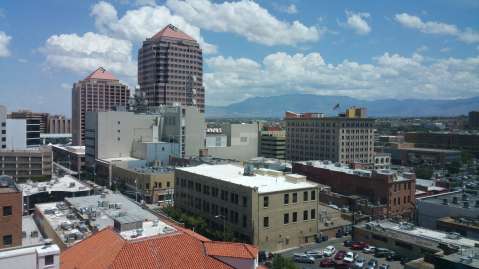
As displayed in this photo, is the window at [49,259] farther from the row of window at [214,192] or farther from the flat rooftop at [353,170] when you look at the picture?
the flat rooftop at [353,170]

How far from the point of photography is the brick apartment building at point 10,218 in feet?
120

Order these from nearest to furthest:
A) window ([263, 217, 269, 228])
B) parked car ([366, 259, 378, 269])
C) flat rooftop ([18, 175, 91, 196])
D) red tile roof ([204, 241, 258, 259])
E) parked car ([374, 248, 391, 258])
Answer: red tile roof ([204, 241, 258, 259]) → parked car ([366, 259, 378, 269]) → parked car ([374, 248, 391, 258]) → window ([263, 217, 269, 228]) → flat rooftop ([18, 175, 91, 196])

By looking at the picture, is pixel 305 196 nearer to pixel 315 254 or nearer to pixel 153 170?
pixel 315 254

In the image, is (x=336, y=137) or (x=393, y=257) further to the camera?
(x=336, y=137)

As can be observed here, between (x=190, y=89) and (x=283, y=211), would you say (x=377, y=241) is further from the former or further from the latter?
(x=190, y=89)

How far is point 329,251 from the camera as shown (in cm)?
6053

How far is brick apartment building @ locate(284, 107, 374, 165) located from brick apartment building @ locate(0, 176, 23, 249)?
120m

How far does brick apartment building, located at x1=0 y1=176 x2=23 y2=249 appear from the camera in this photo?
36656 millimetres

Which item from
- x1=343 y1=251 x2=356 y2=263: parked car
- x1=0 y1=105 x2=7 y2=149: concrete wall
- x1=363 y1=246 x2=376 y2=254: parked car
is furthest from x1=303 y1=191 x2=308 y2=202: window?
x1=0 y1=105 x2=7 y2=149: concrete wall

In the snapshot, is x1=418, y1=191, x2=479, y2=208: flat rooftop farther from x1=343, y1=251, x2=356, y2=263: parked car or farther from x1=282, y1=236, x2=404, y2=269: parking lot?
x1=343, y1=251, x2=356, y2=263: parked car

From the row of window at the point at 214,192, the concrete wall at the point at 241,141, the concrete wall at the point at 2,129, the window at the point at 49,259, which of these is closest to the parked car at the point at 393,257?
the row of window at the point at 214,192

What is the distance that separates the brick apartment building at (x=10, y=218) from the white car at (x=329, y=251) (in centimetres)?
3889

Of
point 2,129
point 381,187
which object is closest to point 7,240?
point 381,187

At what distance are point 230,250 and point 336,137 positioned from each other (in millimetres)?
118712
